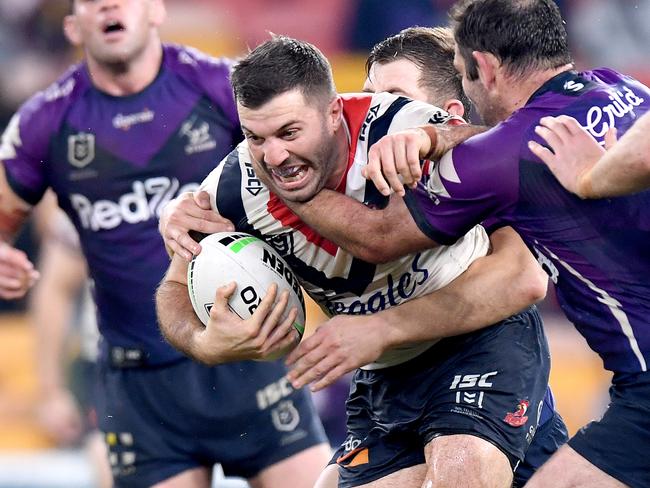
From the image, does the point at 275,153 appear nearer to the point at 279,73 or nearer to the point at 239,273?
the point at 279,73

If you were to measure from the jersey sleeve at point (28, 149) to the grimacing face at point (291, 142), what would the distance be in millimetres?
1958

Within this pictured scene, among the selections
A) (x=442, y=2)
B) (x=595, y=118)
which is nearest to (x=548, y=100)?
(x=595, y=118)

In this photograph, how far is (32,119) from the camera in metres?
5.94

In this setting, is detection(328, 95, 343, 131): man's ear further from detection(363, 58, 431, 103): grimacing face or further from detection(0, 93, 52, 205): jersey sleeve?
detection(0, 93, 52, 205): jersey sleeve

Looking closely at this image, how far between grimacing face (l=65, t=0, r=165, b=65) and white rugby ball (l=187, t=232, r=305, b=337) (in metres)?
1.81

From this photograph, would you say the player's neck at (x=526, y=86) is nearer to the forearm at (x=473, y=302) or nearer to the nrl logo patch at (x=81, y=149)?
the forearm at (x=473, y=302)

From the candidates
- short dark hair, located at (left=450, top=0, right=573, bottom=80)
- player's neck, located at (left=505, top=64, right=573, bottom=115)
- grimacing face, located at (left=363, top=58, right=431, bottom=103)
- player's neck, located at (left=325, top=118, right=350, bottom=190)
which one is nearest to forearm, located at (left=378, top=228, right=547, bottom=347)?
player's neck, located at (left=325, top=118, right=350, bottom=190)

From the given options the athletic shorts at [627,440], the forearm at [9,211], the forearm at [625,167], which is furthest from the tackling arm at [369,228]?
the forearm at [9,211]

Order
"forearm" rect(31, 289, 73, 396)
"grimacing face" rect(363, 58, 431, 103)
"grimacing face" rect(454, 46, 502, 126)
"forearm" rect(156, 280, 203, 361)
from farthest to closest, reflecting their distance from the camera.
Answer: "forearm" rect(31, 289, 73, 396), "grimacing face" rect(363, 58, 431, 103), "forearm" rect(156, 280, 203, 361), "grimacing face" rect(454, 46, 502, 126)

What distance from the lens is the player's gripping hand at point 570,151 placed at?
379 cm

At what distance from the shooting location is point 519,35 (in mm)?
4188

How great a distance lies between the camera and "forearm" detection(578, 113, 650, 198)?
357cm

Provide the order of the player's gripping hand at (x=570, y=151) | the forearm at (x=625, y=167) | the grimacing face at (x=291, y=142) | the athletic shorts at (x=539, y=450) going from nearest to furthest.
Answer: the forearm at (x=625, y=167), the player's gripping hand at (x=570, y=151), the grimacing face at (x=291, y=142), the athletic shorts at (x=539, y=450)

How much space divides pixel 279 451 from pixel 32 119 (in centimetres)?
197
